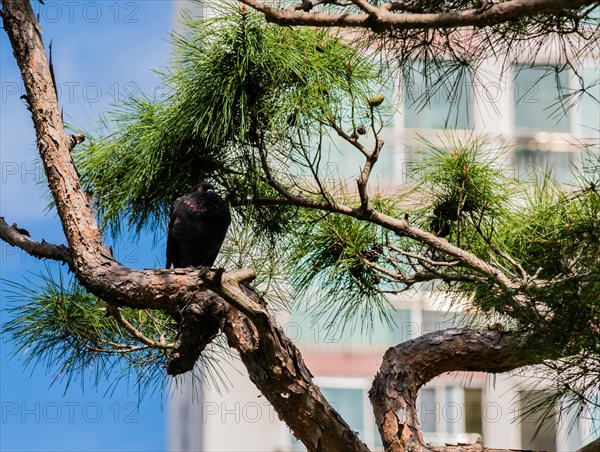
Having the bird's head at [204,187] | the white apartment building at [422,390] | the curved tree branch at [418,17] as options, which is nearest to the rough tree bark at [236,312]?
the bird's head at [204,187]

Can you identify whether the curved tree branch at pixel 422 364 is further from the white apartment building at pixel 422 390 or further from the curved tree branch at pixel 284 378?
the white apartment building at pixel 422 390

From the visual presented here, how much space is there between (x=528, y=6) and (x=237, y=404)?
4609 mm

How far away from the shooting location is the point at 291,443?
18.8 feet

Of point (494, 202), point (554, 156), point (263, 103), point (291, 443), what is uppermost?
point (554, 156)

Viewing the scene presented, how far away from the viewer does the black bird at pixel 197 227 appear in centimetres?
270

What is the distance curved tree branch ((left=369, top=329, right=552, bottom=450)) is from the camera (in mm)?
2562

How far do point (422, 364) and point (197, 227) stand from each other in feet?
2.27

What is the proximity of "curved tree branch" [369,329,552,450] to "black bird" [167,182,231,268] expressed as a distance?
581 mm

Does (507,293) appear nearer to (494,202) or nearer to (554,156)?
(494,202)

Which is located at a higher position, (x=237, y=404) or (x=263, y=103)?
(x=263, y=103)

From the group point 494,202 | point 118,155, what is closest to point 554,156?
point 494,202

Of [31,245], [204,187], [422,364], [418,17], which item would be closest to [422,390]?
[422,364]

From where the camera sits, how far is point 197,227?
9.16 feet

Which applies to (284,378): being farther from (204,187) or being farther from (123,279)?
(204,187)
